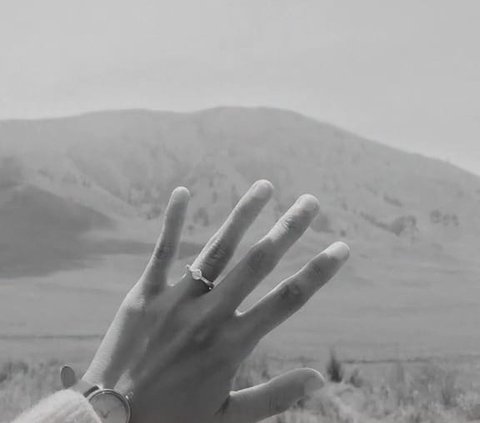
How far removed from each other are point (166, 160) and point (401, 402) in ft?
36.0

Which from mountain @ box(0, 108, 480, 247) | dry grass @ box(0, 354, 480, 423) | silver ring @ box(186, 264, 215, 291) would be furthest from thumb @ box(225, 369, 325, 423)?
mountain @ box(0, 108, 480, 247)

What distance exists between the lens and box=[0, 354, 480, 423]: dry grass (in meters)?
6.56

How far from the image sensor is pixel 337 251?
811 mm

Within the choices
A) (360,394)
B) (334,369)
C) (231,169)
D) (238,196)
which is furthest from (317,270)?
(231,169)

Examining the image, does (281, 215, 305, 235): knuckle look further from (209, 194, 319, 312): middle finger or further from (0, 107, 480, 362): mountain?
(0, 107, 480, 362): mountain

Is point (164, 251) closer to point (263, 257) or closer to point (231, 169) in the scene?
point (263, 257)

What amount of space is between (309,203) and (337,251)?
0.05 meters

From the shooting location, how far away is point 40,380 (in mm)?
7496

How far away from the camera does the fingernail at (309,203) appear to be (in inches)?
32.1

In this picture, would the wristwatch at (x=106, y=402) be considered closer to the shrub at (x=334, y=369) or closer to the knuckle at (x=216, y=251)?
the knuckle at (x=216, y=251)

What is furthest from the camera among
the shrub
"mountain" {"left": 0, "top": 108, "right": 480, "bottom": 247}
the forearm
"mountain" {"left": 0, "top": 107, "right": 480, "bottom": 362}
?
"mountain" {"left": 0, "top": 108, "right": 480, "bottom": 247}

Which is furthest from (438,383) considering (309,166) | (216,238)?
(309,166)

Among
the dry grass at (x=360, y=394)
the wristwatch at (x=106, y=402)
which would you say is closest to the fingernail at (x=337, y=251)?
the wristwatch at (x=106, y=402)

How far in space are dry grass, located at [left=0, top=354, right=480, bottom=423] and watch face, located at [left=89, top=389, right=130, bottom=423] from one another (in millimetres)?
4836
